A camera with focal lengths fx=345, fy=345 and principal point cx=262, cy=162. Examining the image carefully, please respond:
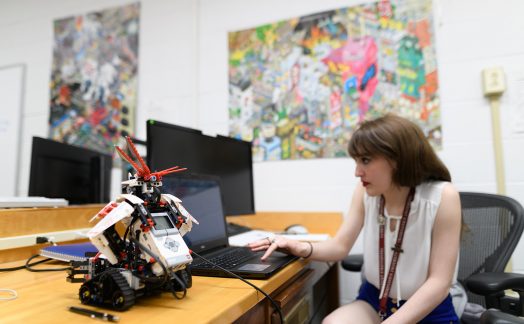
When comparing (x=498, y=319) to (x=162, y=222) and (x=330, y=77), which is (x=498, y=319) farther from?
(x=330, y=77)

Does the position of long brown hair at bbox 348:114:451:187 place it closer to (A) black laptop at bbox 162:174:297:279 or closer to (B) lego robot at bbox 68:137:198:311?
(A) black laptop at bbox 162:174:297:279

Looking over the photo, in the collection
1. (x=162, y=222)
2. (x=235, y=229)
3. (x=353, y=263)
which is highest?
(x=162, y=222)

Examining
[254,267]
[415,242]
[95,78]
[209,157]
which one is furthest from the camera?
[95,78]

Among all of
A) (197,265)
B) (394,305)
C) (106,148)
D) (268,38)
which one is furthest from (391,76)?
(106,148)

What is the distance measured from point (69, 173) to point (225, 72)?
3.50ft

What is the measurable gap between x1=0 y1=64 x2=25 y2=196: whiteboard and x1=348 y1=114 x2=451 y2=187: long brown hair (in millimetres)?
2569

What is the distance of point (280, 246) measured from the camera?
102 cm

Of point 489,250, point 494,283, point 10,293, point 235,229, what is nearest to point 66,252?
point 10,293

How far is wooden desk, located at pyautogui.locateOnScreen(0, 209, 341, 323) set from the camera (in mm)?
550

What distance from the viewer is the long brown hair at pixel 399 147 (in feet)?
3.32

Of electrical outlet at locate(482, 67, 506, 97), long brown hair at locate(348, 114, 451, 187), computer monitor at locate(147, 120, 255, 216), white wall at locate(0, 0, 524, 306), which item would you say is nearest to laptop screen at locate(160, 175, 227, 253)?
computer monitor at locate(147, 120, 255, 216)

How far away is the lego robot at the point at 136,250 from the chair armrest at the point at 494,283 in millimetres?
807

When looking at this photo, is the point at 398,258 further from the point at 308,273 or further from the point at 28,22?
the point at 28,22

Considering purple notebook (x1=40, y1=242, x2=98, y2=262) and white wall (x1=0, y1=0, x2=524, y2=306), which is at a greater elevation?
white wall (x1=0, y1=0, x2=524, y2=306)
